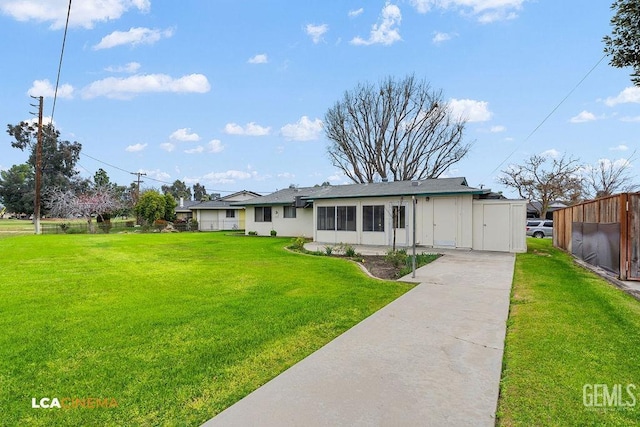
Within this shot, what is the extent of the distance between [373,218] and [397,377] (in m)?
12.8

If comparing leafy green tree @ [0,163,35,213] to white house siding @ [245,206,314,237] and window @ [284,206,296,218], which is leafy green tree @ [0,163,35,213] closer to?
white house siding @ [245,206,314,237]

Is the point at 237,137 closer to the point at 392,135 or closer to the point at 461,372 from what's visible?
the point at 392,135

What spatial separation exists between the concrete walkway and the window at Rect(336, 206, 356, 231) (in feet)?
36.1

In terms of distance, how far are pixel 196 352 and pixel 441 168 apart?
31435mm

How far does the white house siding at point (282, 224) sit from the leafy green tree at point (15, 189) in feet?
158

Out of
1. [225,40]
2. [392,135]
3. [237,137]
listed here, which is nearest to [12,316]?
[225,40]

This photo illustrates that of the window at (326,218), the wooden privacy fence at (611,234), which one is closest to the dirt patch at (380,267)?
the wooden privacy fence at (611,234)

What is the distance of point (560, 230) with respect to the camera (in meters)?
15.4

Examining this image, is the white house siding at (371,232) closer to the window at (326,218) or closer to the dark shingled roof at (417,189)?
the window at (326,218)

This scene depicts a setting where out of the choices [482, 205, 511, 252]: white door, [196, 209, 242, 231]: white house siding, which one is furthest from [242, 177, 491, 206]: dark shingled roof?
[196, 209, 242, 231]: white house siding

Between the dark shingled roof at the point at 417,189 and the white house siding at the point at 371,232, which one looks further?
the white house siding at the point at 371,232

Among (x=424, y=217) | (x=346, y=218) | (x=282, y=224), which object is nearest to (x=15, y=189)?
(x=282, y=224)

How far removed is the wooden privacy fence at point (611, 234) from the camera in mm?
6840

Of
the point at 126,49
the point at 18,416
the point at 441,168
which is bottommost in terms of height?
the point at 18,416
